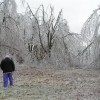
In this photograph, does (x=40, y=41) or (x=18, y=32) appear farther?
(x=40, y=41)

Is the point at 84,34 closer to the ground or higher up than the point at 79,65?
higher up

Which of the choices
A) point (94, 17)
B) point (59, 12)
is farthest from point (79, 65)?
point (94, 17)

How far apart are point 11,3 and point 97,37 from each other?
618cm

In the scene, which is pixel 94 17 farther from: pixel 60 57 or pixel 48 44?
pixel 48 44

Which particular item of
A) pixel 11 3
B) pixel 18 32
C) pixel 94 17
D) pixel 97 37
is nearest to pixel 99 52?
pixel 97 37

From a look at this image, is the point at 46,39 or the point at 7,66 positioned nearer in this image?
the point at 7,66

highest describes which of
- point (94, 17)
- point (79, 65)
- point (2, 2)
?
point (2, 2)

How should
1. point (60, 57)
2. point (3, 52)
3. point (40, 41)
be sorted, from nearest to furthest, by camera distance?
point (3, 52), point (60, 57), point (40, 41)

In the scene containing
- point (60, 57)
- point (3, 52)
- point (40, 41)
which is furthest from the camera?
point (40, 41)

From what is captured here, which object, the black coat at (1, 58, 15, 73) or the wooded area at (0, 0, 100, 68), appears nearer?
the black coat at (1, 58, 15, 73)

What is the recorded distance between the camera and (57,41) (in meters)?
25.5

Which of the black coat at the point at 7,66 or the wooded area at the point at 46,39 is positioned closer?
the black coat at the point at 7,66

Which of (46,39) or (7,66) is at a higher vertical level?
(46,39)

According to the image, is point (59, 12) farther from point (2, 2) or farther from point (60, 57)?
point (2, 2)
